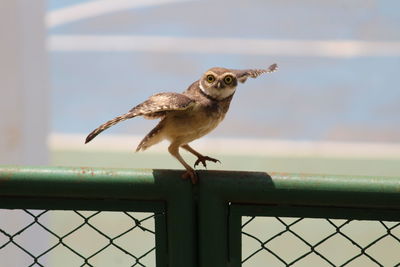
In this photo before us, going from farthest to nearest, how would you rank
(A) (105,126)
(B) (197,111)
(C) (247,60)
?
(C) (247,60) → (B) (197,111) → (A) (105,126)

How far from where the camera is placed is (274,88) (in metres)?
8.06

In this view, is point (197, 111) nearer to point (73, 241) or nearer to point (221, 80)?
point (221, 80)

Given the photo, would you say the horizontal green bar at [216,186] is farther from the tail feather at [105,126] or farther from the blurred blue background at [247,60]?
the blurred blue background at [247,60]

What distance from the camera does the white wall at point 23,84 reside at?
5.38 meters

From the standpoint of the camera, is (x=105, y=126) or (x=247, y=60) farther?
(x=247, y=60)

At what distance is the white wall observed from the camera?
5.38 metres

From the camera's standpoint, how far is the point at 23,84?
5859mm

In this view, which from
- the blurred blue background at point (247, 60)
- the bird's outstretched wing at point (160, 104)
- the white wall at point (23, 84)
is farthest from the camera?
the blurred blue background at point (247, 60)

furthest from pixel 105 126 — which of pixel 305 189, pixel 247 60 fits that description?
pixel 247 60

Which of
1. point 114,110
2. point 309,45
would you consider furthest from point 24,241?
point 309,45

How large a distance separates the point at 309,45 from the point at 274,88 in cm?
115

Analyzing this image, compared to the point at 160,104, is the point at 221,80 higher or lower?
higher

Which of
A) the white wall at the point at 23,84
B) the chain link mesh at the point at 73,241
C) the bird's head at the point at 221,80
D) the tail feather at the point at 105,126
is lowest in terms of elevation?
the tail feather at the point at 105,126

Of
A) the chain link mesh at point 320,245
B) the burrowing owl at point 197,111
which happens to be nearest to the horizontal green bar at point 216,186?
the burrowing owl at point 197,111
